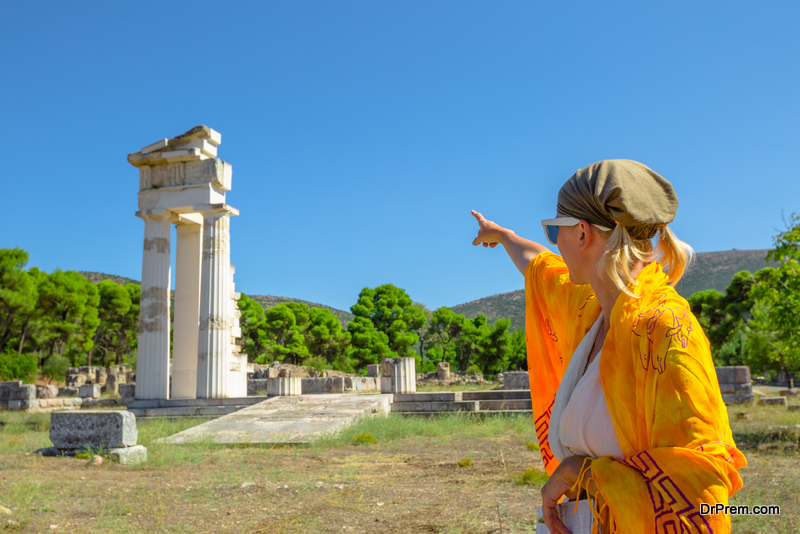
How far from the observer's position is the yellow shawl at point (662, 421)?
1.26m

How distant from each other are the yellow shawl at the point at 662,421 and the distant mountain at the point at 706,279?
78.2 meters

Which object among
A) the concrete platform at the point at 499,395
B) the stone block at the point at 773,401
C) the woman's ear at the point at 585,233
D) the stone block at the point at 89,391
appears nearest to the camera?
the woman's ear at the point at 585,233

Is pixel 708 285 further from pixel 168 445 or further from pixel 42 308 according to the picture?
pixel 168 445

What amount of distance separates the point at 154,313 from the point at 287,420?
6709 millimetres

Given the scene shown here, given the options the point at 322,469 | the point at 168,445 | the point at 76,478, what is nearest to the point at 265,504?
the point at 322,469

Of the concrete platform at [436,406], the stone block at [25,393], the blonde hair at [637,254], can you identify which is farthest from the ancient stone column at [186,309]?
the blonde hair at [637,254]

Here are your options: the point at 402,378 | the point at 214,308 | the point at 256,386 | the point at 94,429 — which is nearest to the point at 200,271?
the point at 214,308

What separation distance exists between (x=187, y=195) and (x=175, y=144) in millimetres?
1611

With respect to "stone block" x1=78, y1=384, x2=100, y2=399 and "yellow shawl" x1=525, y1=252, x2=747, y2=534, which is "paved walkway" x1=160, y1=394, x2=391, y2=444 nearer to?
"yellow shawl" x1=525, y1=252, x2=747, y2=534

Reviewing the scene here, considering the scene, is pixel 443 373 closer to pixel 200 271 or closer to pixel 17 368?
pixel 200 271

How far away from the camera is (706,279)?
84.4 meters

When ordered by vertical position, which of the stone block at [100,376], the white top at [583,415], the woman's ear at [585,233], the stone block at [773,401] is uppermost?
the woman's ear at [585,233]

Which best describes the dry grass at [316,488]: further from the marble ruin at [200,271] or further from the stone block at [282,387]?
the marble ruin at [200,271]

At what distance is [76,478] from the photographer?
24.5 ft
